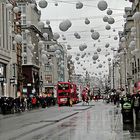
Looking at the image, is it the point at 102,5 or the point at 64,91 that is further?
the point at 64,91

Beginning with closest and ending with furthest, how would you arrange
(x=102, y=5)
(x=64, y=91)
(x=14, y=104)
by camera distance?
(x=102, y=5) → (x=14, y=104) → (x=64, y=91)

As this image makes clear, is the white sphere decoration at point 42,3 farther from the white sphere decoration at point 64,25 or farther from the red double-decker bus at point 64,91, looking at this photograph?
the red double-decker bus at point 64,91

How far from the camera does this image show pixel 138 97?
30328mm

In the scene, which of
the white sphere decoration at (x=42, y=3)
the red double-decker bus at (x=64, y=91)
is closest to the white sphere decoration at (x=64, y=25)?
the white sphere decoration at (x=42, y=3)

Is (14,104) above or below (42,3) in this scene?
below

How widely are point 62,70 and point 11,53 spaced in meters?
89.1

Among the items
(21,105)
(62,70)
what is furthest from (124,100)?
(62,70)

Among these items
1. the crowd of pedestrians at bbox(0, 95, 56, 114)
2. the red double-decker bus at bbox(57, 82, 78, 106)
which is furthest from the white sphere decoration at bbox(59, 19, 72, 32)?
the red double-decker bus at bbox(57, 82, 78, 106)

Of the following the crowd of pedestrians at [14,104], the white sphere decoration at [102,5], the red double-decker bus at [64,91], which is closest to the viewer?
the white sphere decoration at [102,5]

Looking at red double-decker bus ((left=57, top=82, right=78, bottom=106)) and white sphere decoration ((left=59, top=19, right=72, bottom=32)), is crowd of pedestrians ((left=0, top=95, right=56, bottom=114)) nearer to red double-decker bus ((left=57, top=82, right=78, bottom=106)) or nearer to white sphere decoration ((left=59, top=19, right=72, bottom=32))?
red double-decker bus ((left=57, top=82, right=78, bottom=106))

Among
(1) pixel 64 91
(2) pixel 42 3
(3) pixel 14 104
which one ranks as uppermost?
(2) pixel 42 3

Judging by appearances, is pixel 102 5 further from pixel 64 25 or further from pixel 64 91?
pixel 64 91

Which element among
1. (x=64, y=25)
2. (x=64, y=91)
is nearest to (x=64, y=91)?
(x=64, y=91)

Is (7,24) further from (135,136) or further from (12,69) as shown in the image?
(135,136)
